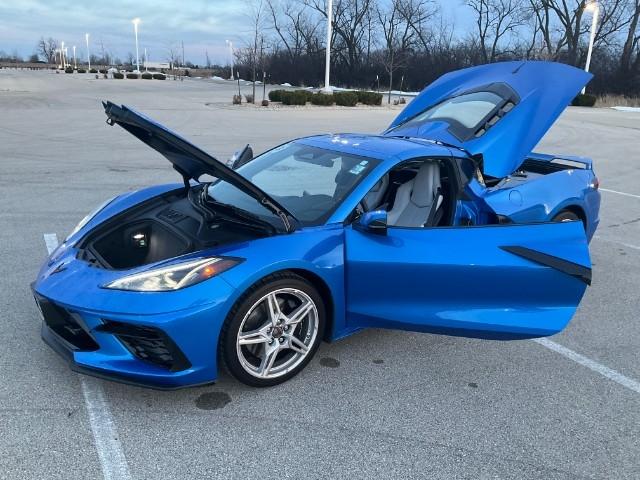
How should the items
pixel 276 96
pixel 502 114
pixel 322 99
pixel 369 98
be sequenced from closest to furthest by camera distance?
pixel 502 114 → pixel 276 96 → pixel 322 99 → pixel 369 98

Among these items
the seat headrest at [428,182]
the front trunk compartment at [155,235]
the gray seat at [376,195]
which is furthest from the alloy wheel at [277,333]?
the seat headrest at [428,182]

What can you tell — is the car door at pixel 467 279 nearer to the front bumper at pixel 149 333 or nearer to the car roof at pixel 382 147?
the car roof at pixel 382 147

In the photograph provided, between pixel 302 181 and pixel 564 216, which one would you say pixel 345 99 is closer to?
pixel 564 216

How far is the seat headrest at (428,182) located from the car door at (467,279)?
32.5 inches

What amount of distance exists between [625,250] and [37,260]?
6.00 meters

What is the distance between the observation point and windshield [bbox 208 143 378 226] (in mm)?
3354

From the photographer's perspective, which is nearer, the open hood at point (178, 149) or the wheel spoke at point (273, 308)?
the open hood at point (178, 149)

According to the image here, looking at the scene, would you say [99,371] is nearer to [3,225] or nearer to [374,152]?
[374,152]

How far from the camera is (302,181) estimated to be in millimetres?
3736

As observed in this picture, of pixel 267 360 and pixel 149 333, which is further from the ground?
pixel 149 333

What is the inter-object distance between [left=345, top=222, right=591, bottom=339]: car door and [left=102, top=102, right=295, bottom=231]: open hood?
531 mm

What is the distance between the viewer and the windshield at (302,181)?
3354 mm

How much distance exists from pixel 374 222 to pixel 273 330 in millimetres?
848

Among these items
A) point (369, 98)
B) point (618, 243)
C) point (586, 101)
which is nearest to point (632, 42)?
point (586, 101)
